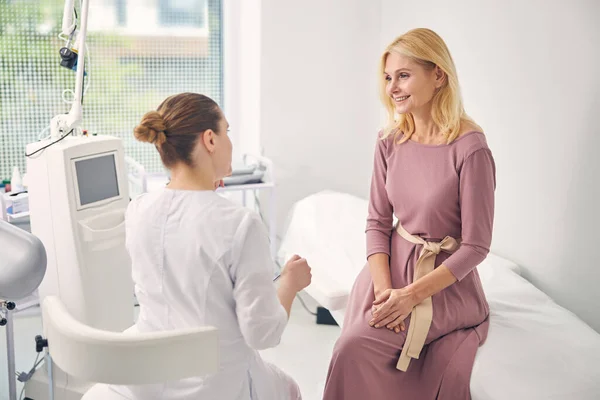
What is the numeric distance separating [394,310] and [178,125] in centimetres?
87

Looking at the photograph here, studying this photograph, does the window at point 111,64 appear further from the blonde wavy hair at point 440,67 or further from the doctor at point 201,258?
the doctor at point 201,258

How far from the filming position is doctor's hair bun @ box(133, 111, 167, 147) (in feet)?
4.66

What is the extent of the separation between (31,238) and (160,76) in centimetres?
285

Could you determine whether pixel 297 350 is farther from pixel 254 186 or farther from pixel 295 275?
pixel 295 275

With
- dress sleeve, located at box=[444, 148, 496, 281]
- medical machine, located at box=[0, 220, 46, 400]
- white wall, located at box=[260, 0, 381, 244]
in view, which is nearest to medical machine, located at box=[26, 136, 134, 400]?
dress sleeve, located at box=[444, 148, 496, 281]

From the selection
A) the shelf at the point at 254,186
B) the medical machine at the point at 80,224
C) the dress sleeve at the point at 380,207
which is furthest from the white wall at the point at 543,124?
the medical machine at the point at 80,224

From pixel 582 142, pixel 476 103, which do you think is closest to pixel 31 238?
pixel 582 142

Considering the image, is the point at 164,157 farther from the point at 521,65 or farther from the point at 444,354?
the point at 521,65

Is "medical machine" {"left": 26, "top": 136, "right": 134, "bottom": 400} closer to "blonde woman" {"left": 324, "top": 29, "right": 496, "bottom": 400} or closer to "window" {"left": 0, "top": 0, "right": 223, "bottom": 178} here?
"blonde woman" {"left": 324, "top": 29, "right": 496, "bottom": 400}

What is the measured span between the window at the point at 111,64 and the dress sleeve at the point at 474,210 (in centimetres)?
210

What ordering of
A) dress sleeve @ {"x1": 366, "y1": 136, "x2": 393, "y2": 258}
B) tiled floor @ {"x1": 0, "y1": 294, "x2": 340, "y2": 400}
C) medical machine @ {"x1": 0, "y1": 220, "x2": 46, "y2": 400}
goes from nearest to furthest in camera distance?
medical machine @ {"x1": 0, "y1": 220, "x2": 46, "y2": 400}
dress sleeve @ {"x1": 366, "y1": 136, "x2": 393, "y2": 258}
tiled floor @ {"x1": 0, "y1": 294, "x2": 340, "y2": 400}

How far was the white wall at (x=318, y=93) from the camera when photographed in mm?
3525

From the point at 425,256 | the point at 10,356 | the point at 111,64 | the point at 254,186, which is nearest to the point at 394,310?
the point at 425,256

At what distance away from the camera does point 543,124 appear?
2451 mm
